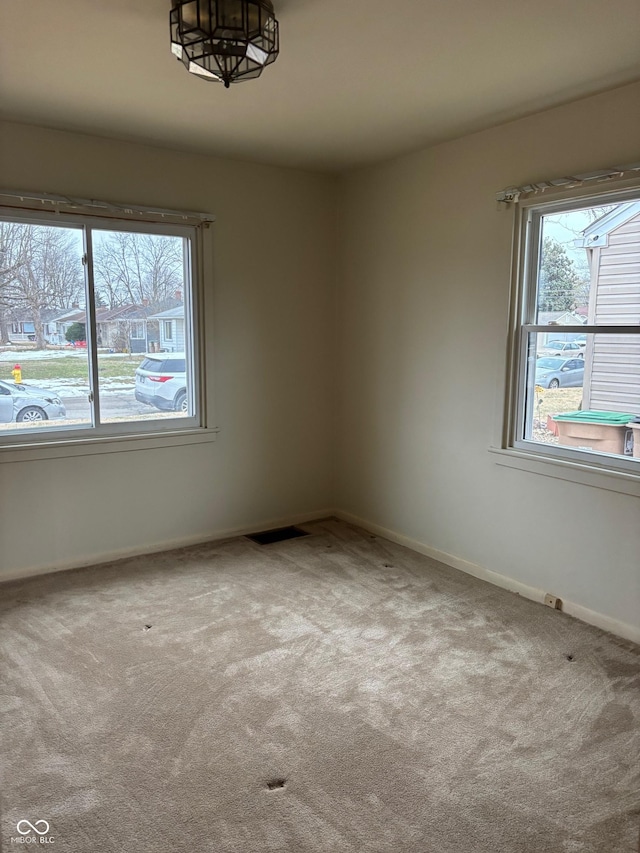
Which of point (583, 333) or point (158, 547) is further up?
point (583, 333)

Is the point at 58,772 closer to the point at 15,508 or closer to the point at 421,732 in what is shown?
the point at 421,732

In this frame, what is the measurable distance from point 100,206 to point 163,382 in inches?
45.2

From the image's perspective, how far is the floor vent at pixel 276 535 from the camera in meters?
4.47

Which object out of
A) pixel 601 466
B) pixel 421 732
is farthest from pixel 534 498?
pixel 421 732

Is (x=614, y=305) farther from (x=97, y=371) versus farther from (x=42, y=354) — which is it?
(x=42, y=354)

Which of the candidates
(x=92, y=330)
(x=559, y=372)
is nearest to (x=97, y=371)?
(x=92, y=330)

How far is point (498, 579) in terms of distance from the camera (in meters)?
3.71

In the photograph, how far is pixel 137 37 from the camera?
8.02ft

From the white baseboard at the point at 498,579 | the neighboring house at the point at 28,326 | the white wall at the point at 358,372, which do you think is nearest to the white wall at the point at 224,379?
the white wall at the point at 358,372

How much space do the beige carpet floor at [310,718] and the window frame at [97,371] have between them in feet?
2.69

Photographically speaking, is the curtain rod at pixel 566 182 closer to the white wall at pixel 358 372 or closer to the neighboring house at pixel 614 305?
the white wall at pixel 358 372

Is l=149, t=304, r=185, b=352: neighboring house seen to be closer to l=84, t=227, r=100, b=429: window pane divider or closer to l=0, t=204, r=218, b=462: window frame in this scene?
l=0, t=204, r=218, b=462: window frame

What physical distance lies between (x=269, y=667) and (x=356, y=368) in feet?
8.23

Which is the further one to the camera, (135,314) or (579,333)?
(135,314)
